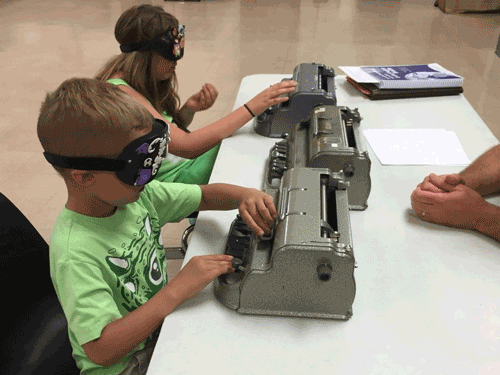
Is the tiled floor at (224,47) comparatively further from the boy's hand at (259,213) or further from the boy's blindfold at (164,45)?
the boy's hand at (259,213)

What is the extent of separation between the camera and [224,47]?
493cm

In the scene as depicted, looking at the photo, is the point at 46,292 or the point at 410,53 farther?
the point at 410,53

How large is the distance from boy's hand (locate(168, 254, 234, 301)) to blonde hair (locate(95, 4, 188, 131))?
0.85m

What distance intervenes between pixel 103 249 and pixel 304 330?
1.45ft

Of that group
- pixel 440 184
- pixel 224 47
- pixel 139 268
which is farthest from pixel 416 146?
pixel 224 47

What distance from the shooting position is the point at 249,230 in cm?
113

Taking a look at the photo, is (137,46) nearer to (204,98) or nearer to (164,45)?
(164,45)

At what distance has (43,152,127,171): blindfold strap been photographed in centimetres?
92

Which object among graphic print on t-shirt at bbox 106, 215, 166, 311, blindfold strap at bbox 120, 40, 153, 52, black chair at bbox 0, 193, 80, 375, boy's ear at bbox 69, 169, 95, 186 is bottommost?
black chair at bbox 0, 193, 80, 375

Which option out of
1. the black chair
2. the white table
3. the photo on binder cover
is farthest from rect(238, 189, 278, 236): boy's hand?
the photo on binder cover

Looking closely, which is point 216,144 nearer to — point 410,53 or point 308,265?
point 308,265

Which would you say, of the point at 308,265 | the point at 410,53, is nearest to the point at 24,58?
the point at 410,53

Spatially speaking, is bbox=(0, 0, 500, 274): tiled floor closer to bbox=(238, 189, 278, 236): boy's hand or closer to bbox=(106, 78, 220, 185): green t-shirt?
bbox=(106, 78, 220, 185): green t-shirt

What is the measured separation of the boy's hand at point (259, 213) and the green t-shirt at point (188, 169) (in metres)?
0.69
